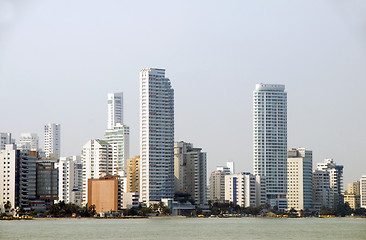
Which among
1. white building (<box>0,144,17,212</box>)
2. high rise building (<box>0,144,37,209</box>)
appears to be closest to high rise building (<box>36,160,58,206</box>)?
high rise building (<box>0,144,37,209</box>)

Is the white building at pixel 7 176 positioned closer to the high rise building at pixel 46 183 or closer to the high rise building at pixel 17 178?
the high rise building at pixel 17 178

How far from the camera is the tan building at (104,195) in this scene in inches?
7111

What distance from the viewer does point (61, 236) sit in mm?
93812

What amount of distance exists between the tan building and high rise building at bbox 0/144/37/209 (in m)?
12.7

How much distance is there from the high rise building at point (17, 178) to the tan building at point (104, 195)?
12659 millimetres

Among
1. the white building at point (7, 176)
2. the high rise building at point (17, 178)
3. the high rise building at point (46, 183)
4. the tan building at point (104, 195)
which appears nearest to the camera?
the white building at point (7, 176)

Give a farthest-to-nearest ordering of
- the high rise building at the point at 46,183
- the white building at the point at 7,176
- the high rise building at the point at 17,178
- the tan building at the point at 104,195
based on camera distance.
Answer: the high rise building at the point at 46,183 < the tan building at the point at 104,195 < the high rise building at the point at 17,178 < the white building at the point at 7,176

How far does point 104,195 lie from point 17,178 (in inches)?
744

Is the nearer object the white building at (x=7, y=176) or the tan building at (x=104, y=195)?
the white building at (x=7, y=176)

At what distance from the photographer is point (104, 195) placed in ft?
595

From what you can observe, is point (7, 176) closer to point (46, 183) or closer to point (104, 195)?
point (46, 183)

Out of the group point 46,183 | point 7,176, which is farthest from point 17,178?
point 46,183

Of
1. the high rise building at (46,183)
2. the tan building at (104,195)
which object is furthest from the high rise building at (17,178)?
the tan building at (104,195)

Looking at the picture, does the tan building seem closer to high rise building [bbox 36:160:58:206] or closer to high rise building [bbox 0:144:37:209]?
high rise building [bbox 36:160:58:206]
